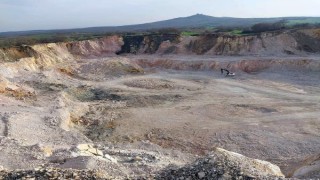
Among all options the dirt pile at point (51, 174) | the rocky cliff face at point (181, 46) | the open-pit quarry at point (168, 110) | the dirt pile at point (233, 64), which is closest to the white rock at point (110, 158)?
the open-pit quarry at point (168, 110)

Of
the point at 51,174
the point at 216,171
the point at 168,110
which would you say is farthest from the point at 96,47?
the point at 216,171

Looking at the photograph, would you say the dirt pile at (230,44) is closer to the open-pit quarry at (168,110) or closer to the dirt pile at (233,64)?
the open-pit quarry at (168,110)

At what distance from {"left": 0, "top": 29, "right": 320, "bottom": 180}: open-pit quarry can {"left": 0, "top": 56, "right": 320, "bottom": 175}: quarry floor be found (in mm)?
73

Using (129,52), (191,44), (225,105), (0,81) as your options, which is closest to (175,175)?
(225,105)

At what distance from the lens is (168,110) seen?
24.1m

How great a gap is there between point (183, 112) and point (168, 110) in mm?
1060

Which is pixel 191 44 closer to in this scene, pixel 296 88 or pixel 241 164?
pixel 296 88

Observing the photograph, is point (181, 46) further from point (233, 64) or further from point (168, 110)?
point (168, 110)

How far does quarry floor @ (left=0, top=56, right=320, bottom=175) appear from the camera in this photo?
699 inches

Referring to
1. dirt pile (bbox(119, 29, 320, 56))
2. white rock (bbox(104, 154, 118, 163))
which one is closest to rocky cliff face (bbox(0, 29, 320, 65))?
dirt pile (bbox(119, 29, 320, 56))

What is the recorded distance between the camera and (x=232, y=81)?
32125 mm

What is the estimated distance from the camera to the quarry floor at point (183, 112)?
58.2 ft

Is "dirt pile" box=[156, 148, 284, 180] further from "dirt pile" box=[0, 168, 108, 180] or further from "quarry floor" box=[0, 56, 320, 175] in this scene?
"quarry floor" box=[0, 56, 320, 175]

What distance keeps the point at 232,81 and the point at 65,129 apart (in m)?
17.2
